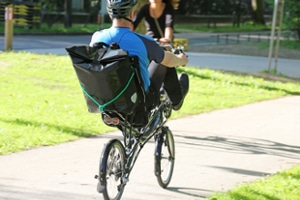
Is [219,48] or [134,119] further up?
[134,119]

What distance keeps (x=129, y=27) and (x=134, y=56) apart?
11.4 inches

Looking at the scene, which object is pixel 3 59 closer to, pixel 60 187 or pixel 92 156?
pixel 92 156

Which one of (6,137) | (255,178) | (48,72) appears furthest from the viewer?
(48,72)

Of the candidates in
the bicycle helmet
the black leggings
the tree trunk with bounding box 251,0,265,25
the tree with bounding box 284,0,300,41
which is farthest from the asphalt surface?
the tree trunk with bounding box 251,0,265,25

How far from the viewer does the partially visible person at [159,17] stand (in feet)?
32.0

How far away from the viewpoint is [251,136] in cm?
1007

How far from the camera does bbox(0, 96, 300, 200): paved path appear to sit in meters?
6.70

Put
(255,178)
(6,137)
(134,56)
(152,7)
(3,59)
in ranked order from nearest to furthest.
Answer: (134,56) → (255,178) → (6,137) → (152,7) → (3,59)

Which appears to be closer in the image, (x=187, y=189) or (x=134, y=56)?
(x=134, y=56)

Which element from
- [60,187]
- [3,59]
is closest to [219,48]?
[3,59]

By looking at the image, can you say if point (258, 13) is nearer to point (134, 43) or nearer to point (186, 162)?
point (186, 162)

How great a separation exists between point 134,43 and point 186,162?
2640mm

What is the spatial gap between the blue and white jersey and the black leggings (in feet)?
1.52

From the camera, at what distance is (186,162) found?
8.17 meters
